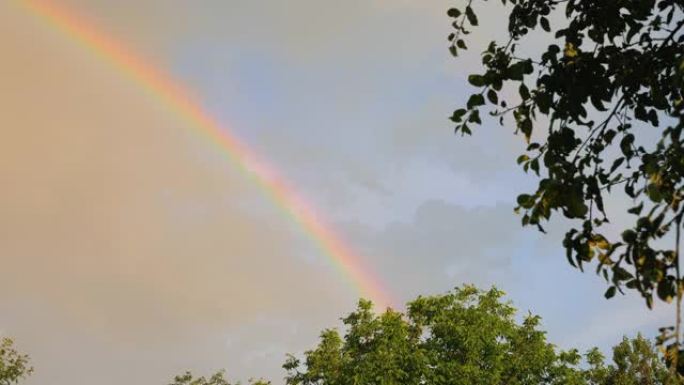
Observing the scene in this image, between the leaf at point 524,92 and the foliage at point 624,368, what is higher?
the foliage at point 624,368

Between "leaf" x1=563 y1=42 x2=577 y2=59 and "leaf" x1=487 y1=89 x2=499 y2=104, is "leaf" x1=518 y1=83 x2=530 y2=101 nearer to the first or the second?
"leaf" x1=487 y1=89 x2=499 y2=104

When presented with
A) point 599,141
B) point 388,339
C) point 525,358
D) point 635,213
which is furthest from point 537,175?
point 525,358

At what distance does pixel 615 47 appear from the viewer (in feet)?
15.4

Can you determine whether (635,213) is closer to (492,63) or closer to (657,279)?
(657,279)

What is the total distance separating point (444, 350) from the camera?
123 ft

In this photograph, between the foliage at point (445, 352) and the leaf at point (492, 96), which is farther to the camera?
the foliage at point (445, 352)

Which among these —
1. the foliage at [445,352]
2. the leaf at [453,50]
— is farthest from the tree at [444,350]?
the leaf at [453,50]

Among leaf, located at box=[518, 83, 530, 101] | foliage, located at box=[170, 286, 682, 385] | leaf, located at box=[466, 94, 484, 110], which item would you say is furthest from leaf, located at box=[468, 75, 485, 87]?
foliage, located at box=[170, 286, 682, 385]

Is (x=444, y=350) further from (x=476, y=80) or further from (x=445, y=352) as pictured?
(x=476, y=80)

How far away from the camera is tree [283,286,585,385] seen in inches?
1350

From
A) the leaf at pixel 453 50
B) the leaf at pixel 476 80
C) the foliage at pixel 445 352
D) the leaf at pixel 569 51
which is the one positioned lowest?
the leaf at pixel 476 80

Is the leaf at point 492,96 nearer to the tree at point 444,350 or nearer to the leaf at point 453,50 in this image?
the leaf at point 453,50

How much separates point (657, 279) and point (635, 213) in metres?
0.38

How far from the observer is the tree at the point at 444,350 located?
3428 cm
